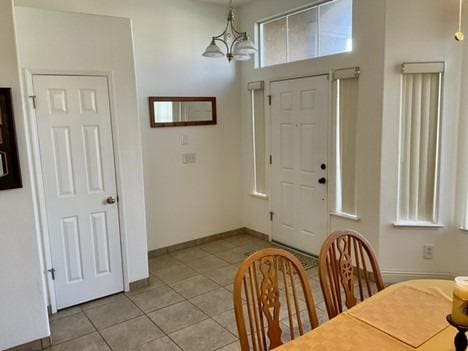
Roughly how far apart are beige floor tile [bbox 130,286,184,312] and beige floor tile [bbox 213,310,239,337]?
0.48 meters

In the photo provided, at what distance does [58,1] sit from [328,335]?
3.79 meters

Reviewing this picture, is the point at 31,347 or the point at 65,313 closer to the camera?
the point at 31,347

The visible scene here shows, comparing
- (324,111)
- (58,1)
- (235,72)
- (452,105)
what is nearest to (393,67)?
(452,105)

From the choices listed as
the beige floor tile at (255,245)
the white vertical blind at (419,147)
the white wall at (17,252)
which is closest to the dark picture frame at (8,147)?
the white wall at (17,252)

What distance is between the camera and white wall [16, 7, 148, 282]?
297 centimetres

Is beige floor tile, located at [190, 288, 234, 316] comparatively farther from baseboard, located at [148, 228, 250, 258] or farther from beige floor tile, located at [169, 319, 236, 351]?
baseboard, located at [148, 228, 250, 258]

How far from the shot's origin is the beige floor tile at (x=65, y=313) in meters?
3.14

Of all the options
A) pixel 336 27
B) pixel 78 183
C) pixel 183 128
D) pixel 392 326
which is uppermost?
pixel 336 27

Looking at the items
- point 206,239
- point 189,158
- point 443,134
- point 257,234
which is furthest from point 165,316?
point 443,134

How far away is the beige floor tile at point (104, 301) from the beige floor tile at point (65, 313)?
51 millimetres

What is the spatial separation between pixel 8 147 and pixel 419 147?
3318mm

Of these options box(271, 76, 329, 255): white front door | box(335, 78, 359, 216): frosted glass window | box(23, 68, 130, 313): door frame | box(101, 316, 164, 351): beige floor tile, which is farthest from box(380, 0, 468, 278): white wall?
box(23, 68, 130, 313): door frame

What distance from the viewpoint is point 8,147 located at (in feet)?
8.20

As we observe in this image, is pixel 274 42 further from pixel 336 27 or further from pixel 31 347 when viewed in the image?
pixel 31 347
